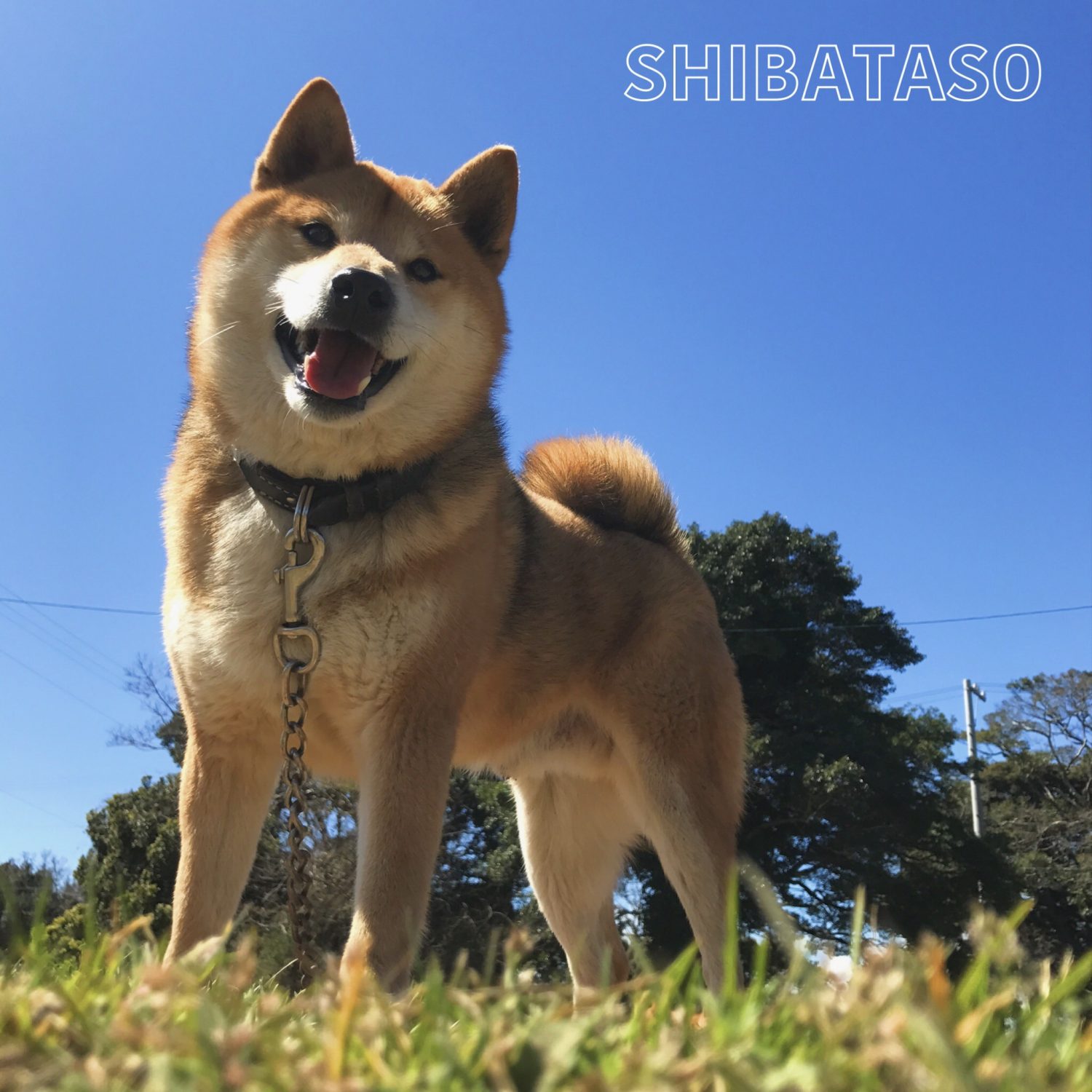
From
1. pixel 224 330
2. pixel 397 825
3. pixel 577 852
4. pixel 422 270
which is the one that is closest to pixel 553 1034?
pixel 397 825

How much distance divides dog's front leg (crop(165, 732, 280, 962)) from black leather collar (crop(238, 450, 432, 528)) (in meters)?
0.82

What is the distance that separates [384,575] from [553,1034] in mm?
2273

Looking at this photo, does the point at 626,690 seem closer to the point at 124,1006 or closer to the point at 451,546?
the point at 451,546

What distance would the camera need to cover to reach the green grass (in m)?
1.10

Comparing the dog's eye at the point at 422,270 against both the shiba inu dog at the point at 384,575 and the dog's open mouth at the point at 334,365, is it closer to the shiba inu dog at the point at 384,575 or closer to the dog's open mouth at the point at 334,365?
the shiba inu dog at the point at 384,575

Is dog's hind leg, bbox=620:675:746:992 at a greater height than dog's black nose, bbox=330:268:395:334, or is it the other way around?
dog's black nose, bbox=330:268:395:334

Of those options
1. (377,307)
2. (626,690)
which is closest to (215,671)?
(377,307)

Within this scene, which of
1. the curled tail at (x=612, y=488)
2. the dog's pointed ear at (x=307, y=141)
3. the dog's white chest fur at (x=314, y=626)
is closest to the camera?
the dog's white chest fur at (x=314, y=626)

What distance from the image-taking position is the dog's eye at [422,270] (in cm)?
379

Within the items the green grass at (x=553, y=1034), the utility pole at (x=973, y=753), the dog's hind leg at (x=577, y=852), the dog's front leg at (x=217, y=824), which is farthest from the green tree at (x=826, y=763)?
the green grass at (x=553, y=1034)

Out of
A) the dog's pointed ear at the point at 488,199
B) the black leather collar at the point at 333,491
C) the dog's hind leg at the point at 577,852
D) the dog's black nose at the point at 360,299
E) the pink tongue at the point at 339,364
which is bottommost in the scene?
the dog's hind leg at the point at 577,852

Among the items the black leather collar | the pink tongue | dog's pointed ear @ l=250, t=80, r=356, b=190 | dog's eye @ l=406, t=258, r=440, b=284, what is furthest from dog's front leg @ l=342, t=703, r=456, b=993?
dog's pointed ear @ l=250, t=80, r=356, b=190

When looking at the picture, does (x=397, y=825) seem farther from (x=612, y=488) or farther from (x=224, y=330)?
(x=612, y=488)

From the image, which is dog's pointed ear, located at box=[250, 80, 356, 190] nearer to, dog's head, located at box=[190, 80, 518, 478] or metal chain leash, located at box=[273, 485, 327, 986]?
dog's head, located at box=[190, 80, 518, 478]
